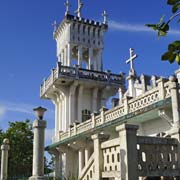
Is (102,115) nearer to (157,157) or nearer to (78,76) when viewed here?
(78,76)

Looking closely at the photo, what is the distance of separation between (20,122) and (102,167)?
25.6 meters

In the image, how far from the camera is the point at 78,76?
2566 cm

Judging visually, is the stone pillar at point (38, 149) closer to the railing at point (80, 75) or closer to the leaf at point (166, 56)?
the leaf at point (166, 56)

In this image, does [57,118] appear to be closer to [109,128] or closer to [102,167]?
[109,128]

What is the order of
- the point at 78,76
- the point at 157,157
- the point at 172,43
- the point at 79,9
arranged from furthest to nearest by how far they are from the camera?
the point at 79,9
the point at 78,76
the point at 157,157
the point at 172,43

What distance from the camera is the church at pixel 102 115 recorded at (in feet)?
24.5

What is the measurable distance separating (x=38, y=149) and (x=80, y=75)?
14.1 metres

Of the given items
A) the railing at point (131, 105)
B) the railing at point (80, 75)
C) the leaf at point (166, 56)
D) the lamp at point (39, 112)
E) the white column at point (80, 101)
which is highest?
the railing at point (80, 75)

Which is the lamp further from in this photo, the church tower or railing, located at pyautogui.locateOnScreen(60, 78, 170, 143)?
the church tower

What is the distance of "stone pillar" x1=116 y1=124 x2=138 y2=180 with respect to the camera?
278 inches

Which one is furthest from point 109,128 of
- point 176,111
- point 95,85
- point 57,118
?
point 57,118

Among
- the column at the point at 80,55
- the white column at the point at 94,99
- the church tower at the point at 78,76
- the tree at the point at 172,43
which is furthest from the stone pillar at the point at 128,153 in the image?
the column at the point at 80,55

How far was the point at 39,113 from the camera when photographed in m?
12.8

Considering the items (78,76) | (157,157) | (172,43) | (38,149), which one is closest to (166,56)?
(172,43)
